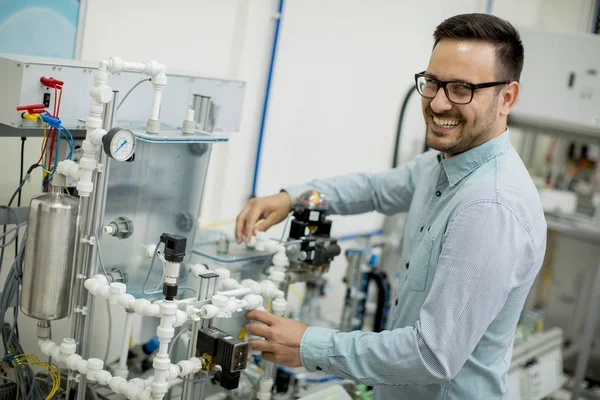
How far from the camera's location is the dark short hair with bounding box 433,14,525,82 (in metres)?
1.65

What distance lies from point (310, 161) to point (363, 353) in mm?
1883

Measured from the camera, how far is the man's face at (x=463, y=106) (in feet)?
5.44

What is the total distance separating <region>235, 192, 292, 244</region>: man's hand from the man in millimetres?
391

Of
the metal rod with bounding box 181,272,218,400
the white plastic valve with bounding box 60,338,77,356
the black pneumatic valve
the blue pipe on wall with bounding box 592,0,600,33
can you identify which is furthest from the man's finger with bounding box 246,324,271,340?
the blue pipe on wall with bounding box 592,0,600,33

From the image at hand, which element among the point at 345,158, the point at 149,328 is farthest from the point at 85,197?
the point at 345,158

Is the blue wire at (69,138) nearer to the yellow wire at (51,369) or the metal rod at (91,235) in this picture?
the metal rod at (91,235)

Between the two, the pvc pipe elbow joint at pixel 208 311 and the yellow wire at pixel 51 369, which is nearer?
the pvc pipe elbow joint at pixel 208 311

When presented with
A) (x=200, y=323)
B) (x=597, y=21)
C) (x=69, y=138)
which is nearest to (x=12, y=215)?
(x=69, y=138)

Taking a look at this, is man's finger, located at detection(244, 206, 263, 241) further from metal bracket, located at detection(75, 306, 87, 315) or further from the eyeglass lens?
the eyeglass lens

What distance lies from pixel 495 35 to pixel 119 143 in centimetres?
93

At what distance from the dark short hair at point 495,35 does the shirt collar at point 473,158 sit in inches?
6.5

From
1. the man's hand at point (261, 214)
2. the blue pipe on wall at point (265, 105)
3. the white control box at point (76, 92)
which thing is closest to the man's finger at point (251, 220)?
the man's hand at point (261, 214)

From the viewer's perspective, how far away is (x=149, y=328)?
2.06 meters

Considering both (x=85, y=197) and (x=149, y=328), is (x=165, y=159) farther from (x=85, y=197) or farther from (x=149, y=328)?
(x=149, y=328)
